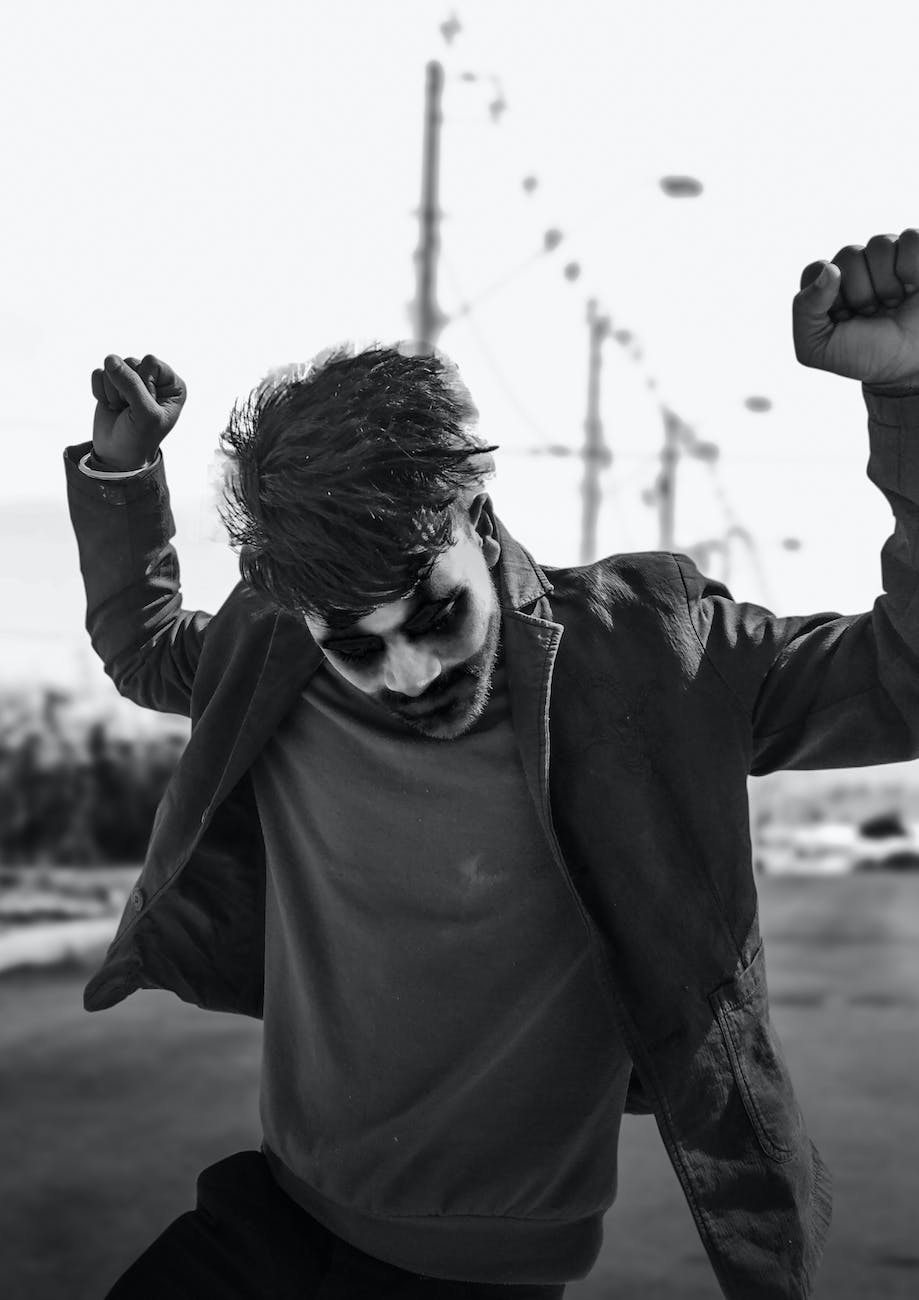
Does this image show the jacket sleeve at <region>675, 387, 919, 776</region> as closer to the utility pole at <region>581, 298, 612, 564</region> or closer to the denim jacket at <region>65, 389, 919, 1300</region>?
the denim jacket at <region>65, 389, 919, 1300</region>

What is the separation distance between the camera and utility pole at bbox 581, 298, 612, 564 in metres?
11.8

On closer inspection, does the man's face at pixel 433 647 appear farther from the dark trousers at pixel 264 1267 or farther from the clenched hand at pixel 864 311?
the dark trousers at pixel 264 1267

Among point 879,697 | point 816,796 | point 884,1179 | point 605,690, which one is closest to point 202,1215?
point 605,690

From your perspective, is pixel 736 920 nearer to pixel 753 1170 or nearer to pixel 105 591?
pixel 753 1170

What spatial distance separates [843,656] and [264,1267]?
3.13 feet

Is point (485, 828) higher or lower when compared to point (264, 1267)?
higher

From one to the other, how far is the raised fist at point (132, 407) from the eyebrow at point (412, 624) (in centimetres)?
53

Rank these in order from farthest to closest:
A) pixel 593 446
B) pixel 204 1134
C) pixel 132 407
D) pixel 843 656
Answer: pixel 593 446
pixel 204 1134
pixel 132 407
pixel 843 656

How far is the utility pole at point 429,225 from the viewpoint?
7797mm

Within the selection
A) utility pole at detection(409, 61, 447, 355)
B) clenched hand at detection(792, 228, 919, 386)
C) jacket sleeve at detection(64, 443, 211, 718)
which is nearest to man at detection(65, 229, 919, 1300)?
clenched hand at detection(792, 228, 919, 386)

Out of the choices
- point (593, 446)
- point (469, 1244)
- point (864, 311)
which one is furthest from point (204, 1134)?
point (593, 446)

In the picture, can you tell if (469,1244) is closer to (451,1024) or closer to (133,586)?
(451,1024)

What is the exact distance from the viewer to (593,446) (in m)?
12.4

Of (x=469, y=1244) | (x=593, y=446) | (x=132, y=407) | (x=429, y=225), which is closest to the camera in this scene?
(x=469, y=1244)
